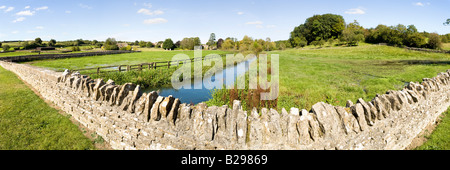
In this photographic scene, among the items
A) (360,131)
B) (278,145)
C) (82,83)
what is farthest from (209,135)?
(82,83)

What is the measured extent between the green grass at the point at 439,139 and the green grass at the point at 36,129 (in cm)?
947

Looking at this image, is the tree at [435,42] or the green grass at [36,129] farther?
the tree at [435,42]

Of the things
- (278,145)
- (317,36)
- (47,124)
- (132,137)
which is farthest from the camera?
(317,36)

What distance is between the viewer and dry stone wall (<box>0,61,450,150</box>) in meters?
3.66

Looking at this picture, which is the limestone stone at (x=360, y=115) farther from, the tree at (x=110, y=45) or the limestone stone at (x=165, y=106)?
the tree at (x=110, y=45)

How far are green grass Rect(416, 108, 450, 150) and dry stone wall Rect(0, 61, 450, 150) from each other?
63cm

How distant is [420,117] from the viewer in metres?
5.72

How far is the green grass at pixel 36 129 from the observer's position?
5430 millimetres

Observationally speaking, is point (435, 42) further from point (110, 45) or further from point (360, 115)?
point (110, 45)

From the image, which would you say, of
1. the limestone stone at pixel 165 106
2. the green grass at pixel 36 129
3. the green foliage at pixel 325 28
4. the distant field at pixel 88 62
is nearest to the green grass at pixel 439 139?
the limestone stone at pixel 165 106

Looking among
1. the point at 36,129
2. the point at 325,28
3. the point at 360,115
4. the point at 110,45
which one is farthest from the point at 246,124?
the point at 325,28

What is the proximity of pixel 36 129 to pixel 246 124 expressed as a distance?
7.20 metres
